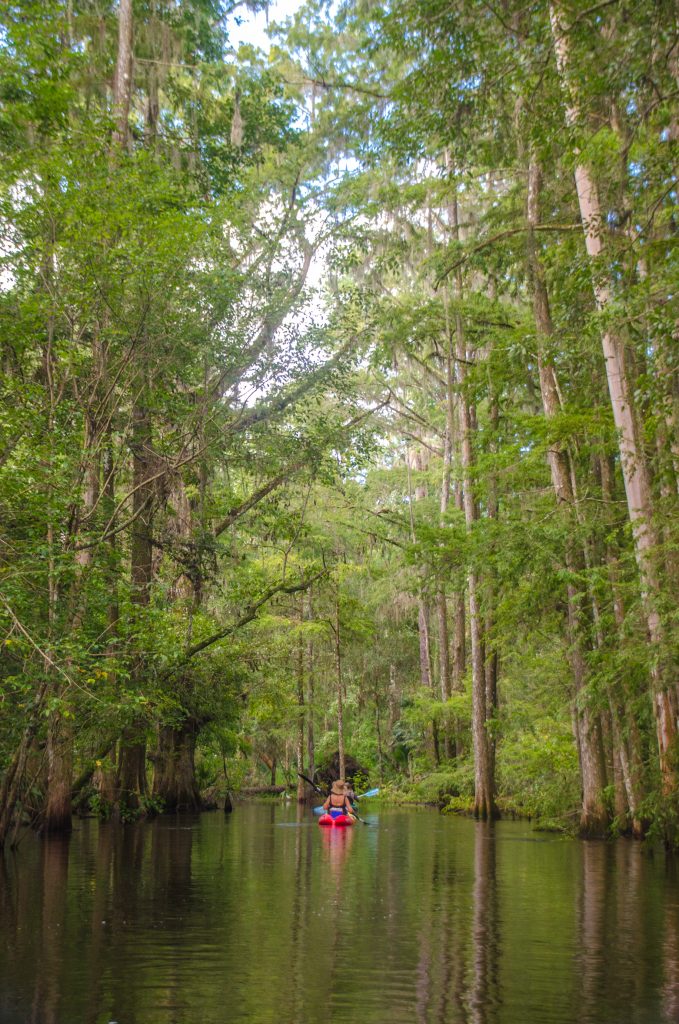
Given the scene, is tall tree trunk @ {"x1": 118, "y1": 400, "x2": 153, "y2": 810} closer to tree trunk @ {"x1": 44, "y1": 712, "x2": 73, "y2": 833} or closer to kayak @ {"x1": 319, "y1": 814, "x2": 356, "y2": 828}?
tree trunk @ {"x1": 44, "y1": 712, "x2": 73, "y2": 833}

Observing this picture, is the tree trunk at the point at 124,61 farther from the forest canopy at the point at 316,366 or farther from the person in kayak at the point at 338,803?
the person in kayak at the point at 338,803

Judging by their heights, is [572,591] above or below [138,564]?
below

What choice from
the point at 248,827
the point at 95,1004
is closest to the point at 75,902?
the point at 95,1004

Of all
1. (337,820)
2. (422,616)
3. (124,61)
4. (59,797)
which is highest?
(124,61)

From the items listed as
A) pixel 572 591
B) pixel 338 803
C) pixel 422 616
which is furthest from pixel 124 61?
pixel 422 616

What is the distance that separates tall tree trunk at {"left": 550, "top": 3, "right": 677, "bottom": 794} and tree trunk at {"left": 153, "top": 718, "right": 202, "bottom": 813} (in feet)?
43.6

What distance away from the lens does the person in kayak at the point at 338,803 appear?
67.8 ft

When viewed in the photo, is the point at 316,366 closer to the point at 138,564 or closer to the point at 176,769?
the point at 138,564

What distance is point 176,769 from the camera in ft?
77.5

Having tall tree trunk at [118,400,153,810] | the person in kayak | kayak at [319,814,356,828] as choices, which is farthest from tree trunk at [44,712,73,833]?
the person in kayak

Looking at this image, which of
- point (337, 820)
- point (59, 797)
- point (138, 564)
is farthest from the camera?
point (337, 820)

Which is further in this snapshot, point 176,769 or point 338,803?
point 176,769

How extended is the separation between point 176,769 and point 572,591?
12.0 meters

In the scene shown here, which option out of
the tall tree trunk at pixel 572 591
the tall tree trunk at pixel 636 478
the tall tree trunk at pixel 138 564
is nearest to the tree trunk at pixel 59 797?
the tall tree trunk at pixel 138 564
